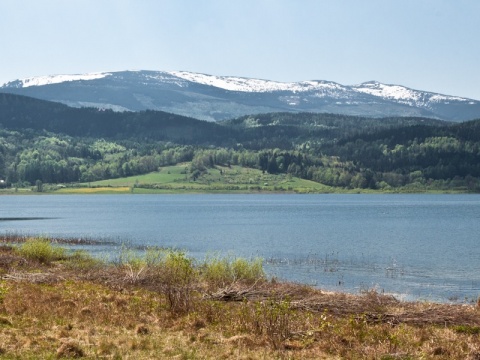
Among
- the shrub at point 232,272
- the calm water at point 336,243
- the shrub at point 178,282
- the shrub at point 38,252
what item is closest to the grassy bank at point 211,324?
the shrub at point 178,282

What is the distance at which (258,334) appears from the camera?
1973 centimetres

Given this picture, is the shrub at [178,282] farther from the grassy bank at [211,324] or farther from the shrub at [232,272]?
the shrub at [232,272]

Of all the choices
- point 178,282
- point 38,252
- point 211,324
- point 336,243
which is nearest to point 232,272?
point 178,282

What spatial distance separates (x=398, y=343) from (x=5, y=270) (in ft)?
80.5

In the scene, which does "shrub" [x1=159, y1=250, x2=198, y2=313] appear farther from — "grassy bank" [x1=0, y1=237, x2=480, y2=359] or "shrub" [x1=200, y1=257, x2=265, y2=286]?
"shrub" [x1=200, y1=257, x2=265, y2=286]

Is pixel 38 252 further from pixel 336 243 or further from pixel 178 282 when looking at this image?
pixel 336 243

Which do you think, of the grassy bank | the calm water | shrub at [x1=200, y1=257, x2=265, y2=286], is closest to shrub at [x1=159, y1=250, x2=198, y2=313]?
the grassy bank

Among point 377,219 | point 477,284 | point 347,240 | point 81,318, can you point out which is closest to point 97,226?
point 347,240

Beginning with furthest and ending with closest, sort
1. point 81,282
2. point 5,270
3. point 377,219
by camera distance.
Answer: point 377,219, point 5,270, point 81,282

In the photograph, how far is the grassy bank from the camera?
17812mm

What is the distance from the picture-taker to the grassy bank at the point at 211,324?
17.8 metres

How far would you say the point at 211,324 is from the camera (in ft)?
70.8

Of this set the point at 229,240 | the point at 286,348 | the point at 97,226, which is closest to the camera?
the point at 286,348

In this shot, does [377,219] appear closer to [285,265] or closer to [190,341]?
[285,265]
